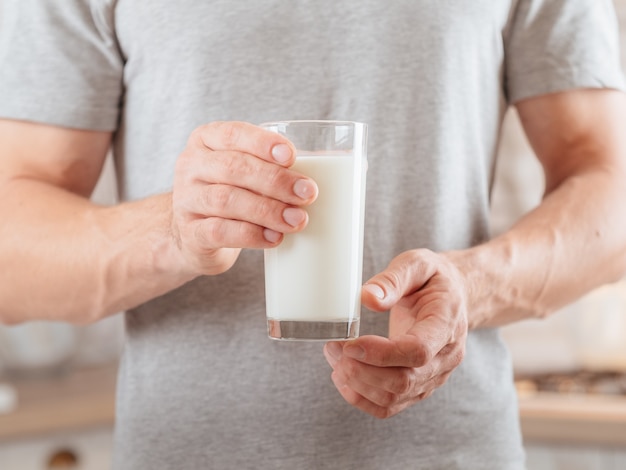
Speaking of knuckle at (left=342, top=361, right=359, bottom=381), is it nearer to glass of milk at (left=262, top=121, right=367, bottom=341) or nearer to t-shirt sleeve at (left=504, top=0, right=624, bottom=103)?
glass of milk at (left=262, top=121, right=367, bottom=341)

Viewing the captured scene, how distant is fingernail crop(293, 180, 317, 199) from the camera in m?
0.85

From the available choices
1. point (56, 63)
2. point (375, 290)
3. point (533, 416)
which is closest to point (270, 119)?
point (56, 63)

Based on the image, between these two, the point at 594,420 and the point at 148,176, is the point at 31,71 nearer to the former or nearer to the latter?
the point at 148,176

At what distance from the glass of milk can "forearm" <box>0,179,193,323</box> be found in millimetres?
233

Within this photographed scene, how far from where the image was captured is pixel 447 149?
126cm

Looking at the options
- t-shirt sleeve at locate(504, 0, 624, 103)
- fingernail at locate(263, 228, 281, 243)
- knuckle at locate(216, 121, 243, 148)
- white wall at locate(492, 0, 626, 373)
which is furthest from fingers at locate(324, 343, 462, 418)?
white wall at locate(492, 0, 626, 373)

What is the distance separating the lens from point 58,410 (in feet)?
6.48

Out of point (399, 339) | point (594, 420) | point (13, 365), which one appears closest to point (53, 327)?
point (13, 365)

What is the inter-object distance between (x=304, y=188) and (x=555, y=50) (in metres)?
0.65

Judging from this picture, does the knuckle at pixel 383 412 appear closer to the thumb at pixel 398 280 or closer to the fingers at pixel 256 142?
the thumb at pixel 398 280

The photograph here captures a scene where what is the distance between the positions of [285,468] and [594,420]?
3.11 ft

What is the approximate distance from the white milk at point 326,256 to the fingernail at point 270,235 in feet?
0.10

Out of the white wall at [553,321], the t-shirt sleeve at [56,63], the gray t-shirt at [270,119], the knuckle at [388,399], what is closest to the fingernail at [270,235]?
the knuckle at [388,399]

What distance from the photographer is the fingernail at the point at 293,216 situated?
863 millimetres
